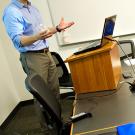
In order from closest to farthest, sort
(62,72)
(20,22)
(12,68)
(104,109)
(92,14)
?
Answer: 1. (104,109)
2. (20,22)
3. (62,72)
4. (92,14)
5. (12,68)

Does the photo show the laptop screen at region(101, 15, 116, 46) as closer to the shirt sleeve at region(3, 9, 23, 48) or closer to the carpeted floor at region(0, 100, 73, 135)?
the shirt sleeve at region(3, 9, 23, 48)

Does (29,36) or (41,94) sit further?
(29,36)

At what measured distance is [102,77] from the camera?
5.64 ft

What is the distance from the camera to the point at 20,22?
7.34 ft

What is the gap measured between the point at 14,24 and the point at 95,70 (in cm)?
90

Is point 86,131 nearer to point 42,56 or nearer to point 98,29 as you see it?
point 42,56

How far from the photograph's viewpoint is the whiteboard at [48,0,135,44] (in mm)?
3555

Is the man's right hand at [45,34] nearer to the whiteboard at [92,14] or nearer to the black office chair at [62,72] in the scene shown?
the black office chair at [62,72]

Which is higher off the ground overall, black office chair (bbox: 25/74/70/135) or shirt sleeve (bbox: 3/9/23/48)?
shirt sleeve (bbox: 3/9/23/48)

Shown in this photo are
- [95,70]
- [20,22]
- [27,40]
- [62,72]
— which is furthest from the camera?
[62,72]

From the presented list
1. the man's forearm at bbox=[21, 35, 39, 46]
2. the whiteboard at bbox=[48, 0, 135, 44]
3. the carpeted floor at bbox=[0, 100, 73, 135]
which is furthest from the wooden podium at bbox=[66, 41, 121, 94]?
the whiteboard at bbox=[48, 0, 135, 44]

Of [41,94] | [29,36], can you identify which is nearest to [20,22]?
[29,36]

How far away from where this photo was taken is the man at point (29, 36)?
2176 millimetres

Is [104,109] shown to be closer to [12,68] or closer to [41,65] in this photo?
[41,65]
